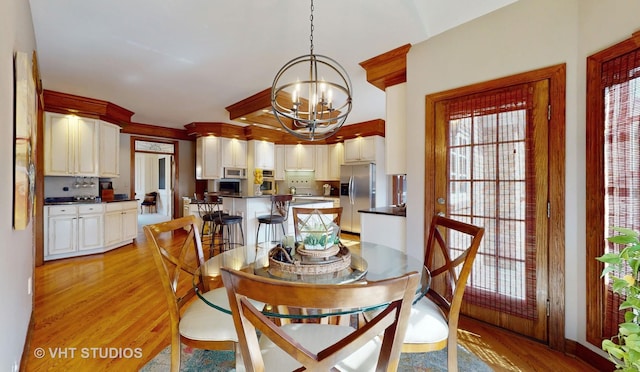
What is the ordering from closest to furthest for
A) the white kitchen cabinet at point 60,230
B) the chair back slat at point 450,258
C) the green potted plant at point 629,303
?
the green potted plant at point 629,303 < the chair back slat at point 450,258 < the white kitchen cabinet at point 60,230

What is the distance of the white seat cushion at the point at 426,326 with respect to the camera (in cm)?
126

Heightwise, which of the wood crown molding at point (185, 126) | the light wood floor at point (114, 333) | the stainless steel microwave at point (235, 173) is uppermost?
the wood crown molding at point (185, 126)

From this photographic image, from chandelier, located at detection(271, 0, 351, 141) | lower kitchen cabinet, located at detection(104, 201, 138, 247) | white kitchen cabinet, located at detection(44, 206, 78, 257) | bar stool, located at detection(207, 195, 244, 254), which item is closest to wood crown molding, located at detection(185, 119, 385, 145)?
chandelier, located at detection(271, 0, 351, 141)

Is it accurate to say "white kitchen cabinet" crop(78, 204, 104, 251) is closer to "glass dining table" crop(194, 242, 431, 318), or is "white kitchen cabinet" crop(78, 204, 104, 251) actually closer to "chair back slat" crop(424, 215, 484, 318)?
"glass dining table" crop(194, 242, 431, 318)

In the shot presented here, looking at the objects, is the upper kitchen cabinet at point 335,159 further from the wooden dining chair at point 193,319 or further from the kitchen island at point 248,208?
the wooden dining chair at point 193,319

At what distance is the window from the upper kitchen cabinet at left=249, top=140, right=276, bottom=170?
573 cm

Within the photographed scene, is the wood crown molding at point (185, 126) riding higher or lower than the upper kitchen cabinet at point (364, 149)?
higher

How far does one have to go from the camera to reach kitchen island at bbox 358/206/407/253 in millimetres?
2681

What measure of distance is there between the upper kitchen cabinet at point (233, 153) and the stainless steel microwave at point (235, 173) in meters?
0.09

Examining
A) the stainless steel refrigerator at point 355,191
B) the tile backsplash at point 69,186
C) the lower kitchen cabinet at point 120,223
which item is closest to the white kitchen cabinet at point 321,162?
the stainless steel refrigerator at point 355,191

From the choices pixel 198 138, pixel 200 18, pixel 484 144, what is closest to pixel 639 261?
pixel 484 144

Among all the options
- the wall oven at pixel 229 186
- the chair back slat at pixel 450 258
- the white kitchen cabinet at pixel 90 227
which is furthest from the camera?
the wall oven at pixel 229 186

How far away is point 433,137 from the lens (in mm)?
2418

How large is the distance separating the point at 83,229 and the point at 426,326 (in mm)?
5082
